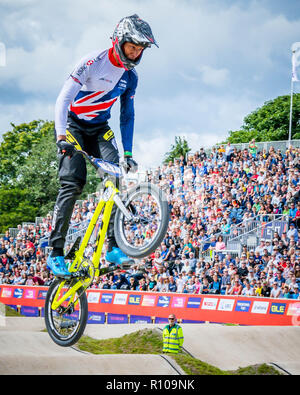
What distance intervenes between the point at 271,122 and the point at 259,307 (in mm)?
48142

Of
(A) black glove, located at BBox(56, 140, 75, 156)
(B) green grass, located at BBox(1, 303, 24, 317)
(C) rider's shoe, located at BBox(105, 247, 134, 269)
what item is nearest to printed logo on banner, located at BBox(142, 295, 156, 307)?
(B) green grass, located at BBox(1, 303, 24, 317)

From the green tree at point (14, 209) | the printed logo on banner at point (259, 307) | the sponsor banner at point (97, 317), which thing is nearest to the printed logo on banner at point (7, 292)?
the sponsor banner at point (97, 317)

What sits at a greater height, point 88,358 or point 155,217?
point 155,217

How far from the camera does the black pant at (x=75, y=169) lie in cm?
757

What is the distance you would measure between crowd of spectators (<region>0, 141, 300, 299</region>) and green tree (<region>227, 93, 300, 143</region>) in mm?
34036

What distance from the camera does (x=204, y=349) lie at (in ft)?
50.4

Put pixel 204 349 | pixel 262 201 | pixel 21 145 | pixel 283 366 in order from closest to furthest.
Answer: pixel 283 366 → pixel 204 349 → pixel 262 201 → pixel 21 145

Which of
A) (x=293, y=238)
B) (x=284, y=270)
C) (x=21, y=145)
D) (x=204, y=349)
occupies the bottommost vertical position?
(x=204, y=349)

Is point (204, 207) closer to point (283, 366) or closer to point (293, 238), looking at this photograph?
point (293, 238)

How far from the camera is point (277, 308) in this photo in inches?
682

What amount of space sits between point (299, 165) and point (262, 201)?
2.42 m

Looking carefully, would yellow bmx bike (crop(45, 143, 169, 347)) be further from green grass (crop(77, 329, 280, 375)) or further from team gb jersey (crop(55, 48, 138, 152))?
green grass (crop(77, 329, 280, 375))

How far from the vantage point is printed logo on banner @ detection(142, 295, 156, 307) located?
20.1 m

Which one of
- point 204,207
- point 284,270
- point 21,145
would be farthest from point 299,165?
point 21,145
